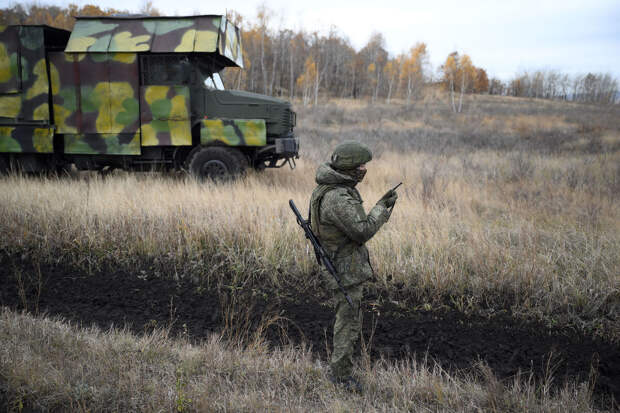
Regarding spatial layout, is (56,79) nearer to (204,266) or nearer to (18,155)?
(18,155)

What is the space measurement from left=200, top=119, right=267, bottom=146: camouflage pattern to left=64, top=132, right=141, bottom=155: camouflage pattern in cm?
134

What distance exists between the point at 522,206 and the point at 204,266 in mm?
4805

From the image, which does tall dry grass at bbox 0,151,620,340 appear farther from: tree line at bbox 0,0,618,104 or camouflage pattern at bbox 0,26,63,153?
tree line at bbox 0,0,618,104

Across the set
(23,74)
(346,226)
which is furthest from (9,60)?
(346,226)

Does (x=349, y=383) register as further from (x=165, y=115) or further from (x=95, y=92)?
(x=95, y=92)

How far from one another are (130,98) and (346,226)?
6245mm

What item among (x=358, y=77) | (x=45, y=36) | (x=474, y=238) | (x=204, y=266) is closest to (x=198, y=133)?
(x=45, y=36)

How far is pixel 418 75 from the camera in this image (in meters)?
50.0

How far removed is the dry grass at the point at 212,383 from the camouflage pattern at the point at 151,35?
5.37 m

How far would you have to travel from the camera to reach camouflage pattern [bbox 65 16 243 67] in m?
6.67

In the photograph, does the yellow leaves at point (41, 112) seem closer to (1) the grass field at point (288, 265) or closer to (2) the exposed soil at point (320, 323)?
(1) the grass field at point (288, 265)

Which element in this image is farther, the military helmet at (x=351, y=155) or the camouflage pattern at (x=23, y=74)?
the camouflage pattern at (x=23, y=74)

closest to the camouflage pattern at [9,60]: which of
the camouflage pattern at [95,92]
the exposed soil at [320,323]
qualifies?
the camouflage pattern at [95,92]

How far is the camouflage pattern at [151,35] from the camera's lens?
21.9 feet
